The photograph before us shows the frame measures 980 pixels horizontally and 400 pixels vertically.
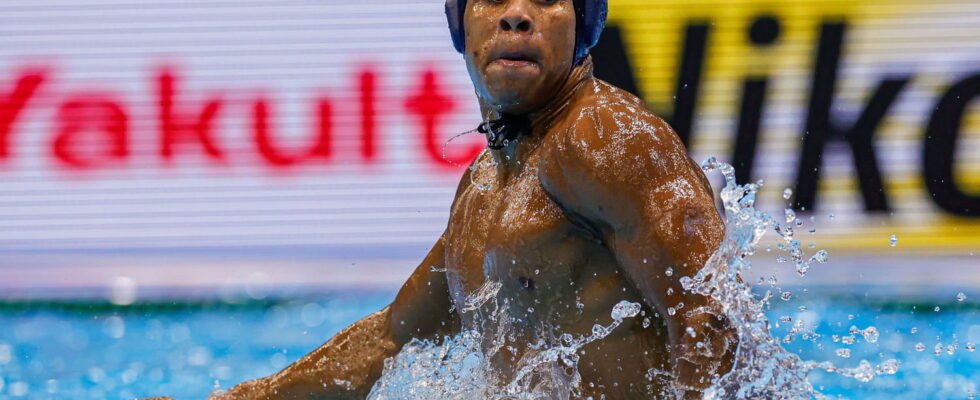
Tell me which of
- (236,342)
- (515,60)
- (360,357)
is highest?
(515,60)

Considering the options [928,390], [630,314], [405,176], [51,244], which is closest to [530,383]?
[630,314]

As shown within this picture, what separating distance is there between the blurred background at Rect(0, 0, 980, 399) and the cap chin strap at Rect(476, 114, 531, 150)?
3845mm

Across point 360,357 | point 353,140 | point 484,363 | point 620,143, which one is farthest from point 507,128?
point 353,140

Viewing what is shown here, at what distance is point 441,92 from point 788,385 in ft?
15.1

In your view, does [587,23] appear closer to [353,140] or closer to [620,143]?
[620,143]

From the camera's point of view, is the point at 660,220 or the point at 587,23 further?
the point at 587,23

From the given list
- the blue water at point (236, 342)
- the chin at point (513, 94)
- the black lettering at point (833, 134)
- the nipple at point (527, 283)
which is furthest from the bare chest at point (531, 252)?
the black lettering at point (833, 134)

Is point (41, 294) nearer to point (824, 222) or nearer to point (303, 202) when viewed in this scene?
point (303, 202)

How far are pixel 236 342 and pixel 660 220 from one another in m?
3.93

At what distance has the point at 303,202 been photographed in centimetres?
637

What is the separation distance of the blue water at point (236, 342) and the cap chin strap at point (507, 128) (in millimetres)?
2686

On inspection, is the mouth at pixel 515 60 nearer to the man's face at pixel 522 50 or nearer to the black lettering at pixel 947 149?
the man's face at pixel 522 50

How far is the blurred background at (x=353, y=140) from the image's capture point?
607cm

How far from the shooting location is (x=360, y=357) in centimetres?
235
